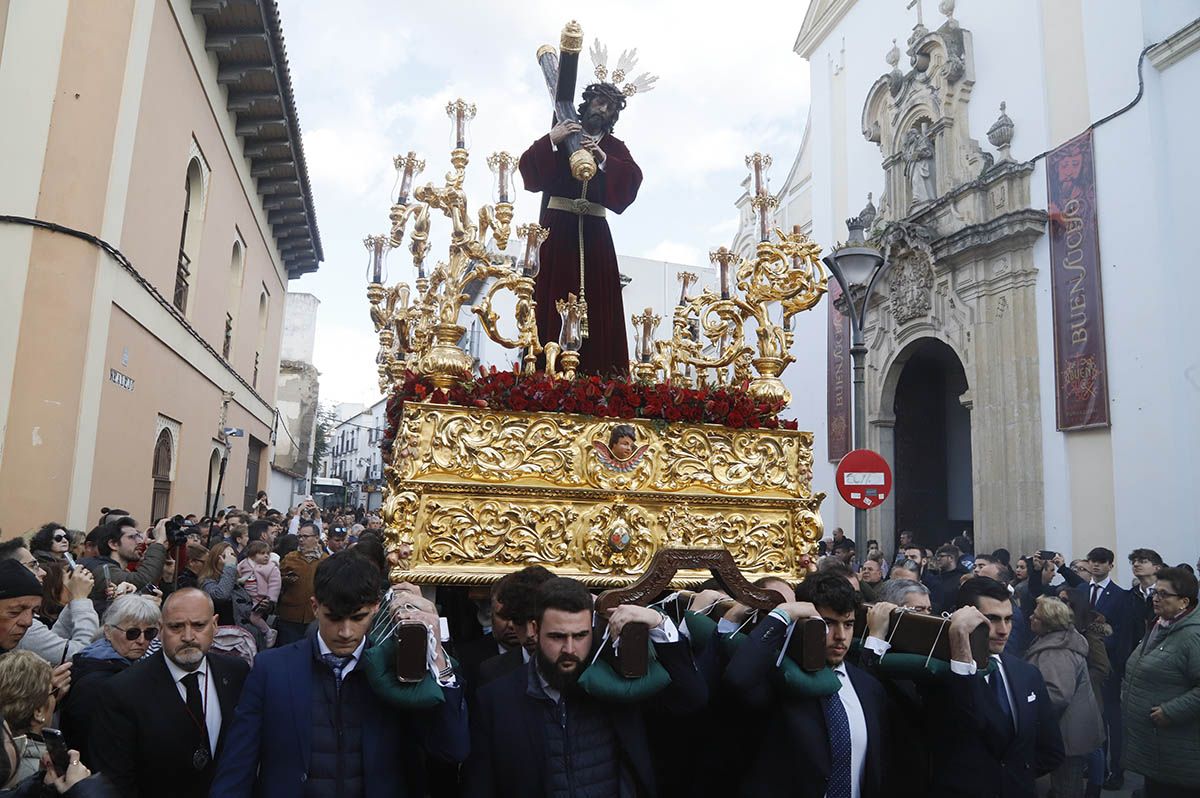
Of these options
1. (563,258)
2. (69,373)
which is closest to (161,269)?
(69,373)

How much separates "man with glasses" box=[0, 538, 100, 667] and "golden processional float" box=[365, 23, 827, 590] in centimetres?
144

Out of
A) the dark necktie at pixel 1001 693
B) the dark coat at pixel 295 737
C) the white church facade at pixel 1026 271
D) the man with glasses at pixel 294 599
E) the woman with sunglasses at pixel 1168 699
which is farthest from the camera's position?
the white church facade at pixel 1026 271

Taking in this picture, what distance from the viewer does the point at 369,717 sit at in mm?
2543

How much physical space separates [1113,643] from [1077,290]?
623cm

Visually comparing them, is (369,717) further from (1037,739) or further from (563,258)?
(563,258)

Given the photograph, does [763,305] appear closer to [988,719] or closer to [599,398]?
[599,398]

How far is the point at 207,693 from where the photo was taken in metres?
3.04

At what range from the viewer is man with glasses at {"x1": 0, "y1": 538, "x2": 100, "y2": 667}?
3.58 meters

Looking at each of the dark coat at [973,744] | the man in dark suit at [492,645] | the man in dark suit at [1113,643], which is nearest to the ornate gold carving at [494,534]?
the man in dark suit at [492,645]

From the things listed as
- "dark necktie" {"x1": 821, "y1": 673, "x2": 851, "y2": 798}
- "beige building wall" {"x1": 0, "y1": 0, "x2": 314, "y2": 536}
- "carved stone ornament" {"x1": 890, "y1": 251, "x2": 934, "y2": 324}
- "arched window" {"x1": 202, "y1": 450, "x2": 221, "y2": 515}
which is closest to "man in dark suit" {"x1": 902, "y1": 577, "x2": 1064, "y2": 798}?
"dark necktie" {"x1": 821, "y1": 673, "x2": 851, "y2": 798}

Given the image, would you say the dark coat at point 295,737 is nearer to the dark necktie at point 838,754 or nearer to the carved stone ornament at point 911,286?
the dark necktie at point 838,754

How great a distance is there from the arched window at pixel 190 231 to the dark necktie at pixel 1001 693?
43.1ft

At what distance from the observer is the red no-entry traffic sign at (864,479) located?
7625 millimetres

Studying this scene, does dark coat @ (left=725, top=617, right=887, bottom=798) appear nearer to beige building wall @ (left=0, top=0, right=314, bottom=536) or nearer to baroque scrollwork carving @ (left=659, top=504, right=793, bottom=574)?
baroque scrollwork carving @ (left=659, top=504, right=793, bottom=574)
